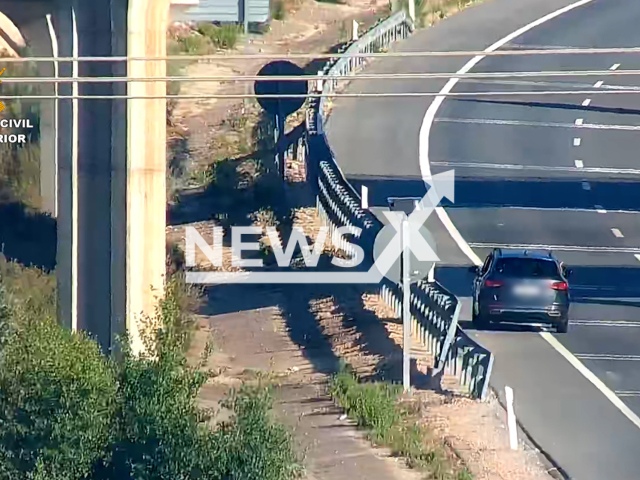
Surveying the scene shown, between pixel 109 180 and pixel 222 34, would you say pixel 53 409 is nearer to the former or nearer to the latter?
pixel 109 180

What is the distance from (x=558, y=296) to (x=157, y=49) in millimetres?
7129

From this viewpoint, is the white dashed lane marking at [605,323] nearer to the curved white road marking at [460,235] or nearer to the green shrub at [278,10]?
the curved white road marking at [460,235]

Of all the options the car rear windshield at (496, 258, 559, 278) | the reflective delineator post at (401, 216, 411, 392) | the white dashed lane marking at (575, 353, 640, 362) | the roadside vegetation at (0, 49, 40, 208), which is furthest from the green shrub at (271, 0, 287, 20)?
the reflective delineator post at (401, 216, 411, 392)

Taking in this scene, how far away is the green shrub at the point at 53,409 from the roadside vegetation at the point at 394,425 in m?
3.65

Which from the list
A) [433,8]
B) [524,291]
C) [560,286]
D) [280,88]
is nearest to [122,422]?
[524,291]

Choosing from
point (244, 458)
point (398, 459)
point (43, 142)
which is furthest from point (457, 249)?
point (244, 458)

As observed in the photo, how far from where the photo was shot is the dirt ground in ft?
56.5

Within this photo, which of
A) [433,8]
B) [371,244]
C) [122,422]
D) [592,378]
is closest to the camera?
[122,422]

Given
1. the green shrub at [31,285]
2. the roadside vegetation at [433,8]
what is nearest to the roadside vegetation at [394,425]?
the green shrub at [31,285]

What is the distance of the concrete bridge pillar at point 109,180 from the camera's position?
910 inches

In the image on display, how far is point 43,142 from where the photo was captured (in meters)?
33.5

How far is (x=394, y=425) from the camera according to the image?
723 inches

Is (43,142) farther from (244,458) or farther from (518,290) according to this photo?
(244,458)

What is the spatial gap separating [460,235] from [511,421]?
12.1 metres
